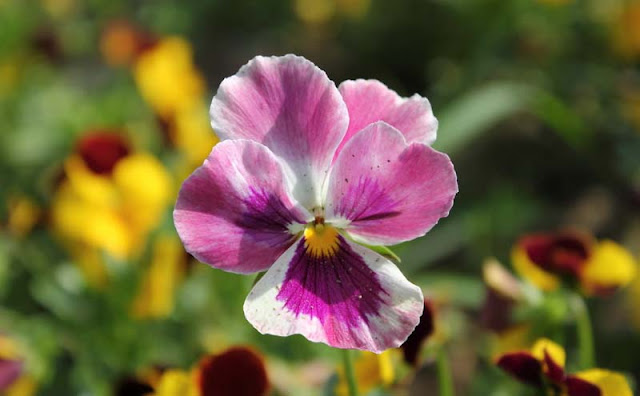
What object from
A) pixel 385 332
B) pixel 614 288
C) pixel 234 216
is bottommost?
pixel 614 288

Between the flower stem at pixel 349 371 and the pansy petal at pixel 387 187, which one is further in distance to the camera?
the flower stem at pixel 349 371

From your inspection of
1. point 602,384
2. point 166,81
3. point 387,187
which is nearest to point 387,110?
point 387,187

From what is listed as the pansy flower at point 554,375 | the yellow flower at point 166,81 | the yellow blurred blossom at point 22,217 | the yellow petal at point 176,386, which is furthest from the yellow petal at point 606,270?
the yellow blurred blossom at point 22,217

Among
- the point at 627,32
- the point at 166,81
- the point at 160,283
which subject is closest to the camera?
the point at 160,283

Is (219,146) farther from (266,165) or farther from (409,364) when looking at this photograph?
(409,364)

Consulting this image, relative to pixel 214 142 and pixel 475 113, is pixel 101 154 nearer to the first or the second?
pixel 214 142

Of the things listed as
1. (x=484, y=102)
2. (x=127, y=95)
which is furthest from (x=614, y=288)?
(x=127, y=95)

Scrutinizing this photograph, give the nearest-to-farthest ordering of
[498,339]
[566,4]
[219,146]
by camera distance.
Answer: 1. [219,146]
2. [498,339]
3. [566,4]

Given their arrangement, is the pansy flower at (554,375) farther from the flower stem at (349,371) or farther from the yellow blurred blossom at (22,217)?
the yellow blurred blossom at (22,217)
